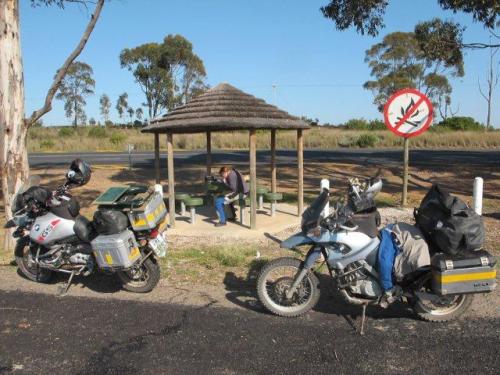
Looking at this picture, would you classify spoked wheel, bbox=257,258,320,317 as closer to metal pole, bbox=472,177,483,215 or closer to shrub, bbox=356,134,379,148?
metal pole, bbox=472,177,483,215

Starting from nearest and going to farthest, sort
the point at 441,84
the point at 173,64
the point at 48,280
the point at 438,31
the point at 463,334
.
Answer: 1. the point at 463,334
2. the point at 48,280
3. the point at 438,31
4. the point at 173,64
5. the point at 441,84

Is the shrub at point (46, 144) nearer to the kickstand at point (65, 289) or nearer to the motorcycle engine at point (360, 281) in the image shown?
the kickstand at point (65, 289)

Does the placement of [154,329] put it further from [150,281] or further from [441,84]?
[441,84]

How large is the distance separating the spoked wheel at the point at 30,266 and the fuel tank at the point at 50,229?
0.38 metres

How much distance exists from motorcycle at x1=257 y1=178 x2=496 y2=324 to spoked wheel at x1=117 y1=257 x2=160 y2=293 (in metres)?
1.64

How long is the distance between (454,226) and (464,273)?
0.43 meters

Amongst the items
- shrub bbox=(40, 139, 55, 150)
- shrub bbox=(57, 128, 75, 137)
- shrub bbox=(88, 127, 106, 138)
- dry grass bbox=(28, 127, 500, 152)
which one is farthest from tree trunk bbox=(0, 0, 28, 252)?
shrub bbox=(57, 128, 75, 137)

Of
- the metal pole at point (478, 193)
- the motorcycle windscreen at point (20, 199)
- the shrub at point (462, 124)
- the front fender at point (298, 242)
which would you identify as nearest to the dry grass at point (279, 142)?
the shrub at point (462, 124)

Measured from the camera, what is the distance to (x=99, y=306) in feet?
17.5

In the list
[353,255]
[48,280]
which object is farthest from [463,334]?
[48,280]

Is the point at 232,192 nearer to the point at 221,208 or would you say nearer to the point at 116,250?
the point at 221,208

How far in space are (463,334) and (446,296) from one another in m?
0.37

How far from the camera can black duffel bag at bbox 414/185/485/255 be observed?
425 cm

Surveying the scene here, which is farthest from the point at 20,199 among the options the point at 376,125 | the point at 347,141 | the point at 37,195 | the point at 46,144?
the point at 376,125
